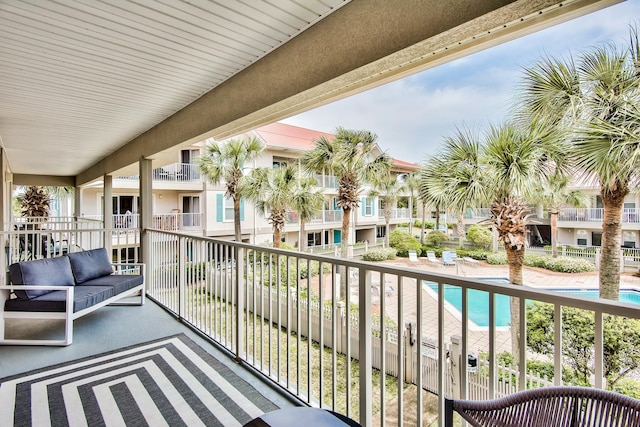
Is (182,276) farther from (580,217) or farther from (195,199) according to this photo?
(580,217)

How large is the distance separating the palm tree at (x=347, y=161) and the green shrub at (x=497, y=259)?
7349 millimetres

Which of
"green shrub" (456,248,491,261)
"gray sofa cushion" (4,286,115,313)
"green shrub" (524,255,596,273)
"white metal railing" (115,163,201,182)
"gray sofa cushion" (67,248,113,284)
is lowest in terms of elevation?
"green shrub" (456,248,491,261)

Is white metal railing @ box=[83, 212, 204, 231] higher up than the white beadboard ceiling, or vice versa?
the white beadboard ceiling

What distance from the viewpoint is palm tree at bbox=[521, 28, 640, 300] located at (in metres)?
5.26

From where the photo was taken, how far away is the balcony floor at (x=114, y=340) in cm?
260

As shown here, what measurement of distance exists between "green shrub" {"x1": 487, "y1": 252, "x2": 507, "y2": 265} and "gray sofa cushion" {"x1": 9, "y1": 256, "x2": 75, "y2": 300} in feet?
51.7

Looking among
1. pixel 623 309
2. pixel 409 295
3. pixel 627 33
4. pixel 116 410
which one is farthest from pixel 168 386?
pixel 409 295

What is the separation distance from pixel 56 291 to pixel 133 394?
2.04 m

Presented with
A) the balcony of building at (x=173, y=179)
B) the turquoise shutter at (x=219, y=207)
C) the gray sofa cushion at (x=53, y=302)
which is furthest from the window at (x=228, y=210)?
the gray sofa cushion at (x=53, y=302)

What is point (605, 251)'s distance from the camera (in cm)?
561

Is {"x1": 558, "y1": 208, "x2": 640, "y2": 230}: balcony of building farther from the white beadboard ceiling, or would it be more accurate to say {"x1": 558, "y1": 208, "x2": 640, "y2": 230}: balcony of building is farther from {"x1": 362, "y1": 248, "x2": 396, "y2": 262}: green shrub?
the white beadboard ceiling

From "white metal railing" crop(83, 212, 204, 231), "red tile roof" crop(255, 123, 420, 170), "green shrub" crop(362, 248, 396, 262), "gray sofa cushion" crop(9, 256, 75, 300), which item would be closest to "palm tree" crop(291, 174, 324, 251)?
"red tile roof" crop(255, 123, 420, 170)

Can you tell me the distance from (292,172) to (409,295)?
6.58 metres

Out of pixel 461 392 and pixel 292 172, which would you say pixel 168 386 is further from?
pixel 292 172
